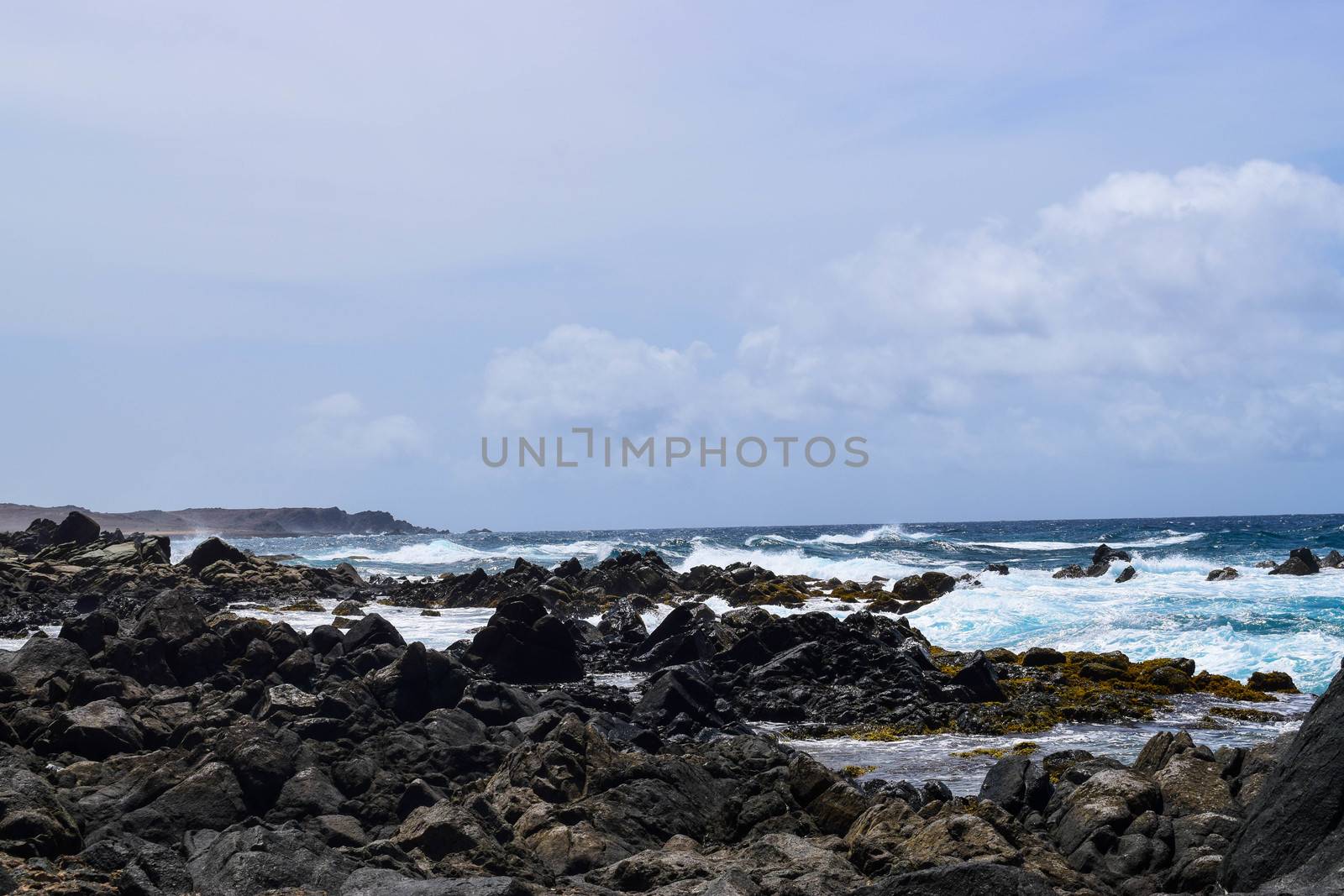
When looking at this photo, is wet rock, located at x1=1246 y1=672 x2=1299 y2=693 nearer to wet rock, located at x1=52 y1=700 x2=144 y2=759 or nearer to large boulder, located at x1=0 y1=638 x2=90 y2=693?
wet rock, located at x1=52 y1=700 x2=144 y2=759

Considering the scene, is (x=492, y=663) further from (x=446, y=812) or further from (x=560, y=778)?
(x=446, y=812)

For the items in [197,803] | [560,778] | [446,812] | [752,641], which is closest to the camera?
[446,812]

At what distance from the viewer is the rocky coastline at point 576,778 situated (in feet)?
29.7

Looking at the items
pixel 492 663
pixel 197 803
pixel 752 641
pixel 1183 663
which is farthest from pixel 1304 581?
pixel 197 803

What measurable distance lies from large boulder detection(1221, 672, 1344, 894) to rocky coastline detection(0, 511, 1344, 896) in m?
0.02

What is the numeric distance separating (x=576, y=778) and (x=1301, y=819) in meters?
7.24

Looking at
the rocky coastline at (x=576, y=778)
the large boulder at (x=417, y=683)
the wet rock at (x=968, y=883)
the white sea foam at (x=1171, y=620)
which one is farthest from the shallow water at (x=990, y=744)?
the wet rock at (x=968, y=883)

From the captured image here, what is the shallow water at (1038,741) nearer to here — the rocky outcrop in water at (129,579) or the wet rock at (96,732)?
the wet rock at (96,732)

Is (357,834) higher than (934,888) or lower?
lower

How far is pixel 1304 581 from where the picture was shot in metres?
42.4

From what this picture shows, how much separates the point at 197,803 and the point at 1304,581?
42814 millimetres

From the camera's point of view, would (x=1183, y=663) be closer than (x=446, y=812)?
No

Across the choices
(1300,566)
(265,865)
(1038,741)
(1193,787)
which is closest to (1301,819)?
(1193,787)

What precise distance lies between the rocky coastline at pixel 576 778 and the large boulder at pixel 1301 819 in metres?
0.02
